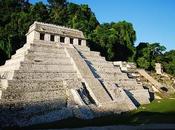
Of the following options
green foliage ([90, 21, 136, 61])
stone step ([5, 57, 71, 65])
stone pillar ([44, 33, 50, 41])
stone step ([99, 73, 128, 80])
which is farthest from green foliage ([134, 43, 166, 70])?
stone step ([5, 57, 71, 65])

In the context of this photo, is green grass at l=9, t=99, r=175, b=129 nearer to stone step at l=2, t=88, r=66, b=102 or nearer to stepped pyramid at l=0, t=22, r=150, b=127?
stepped pyramid at l=0, t=22, r=150, b=127

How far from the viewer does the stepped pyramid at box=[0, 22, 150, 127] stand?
A: 2034 cm

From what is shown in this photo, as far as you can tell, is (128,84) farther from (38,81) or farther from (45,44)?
(38,81)

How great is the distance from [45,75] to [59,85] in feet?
5.20

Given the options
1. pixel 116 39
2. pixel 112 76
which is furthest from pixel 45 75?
pixel 116 39

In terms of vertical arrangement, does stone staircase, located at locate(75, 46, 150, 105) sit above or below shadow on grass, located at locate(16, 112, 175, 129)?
above

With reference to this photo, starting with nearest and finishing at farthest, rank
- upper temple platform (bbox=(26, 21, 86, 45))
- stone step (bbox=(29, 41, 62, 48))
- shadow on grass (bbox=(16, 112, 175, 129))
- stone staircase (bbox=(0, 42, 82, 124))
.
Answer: shadow on grass (bbox=(16, 112, 175, 129)) < stone staircase (bbox=(0, 42, 82, 124)) < stone step (bbox=(29, 41, 62, 48)) < upper temple platform (bbox=(26, 21, 86, 45))

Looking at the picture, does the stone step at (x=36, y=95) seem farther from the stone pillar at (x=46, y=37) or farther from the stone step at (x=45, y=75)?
the stone pillar at (x=46, y=37)

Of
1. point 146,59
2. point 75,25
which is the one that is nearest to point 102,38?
point 75,25

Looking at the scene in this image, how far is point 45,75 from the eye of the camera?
957 inches

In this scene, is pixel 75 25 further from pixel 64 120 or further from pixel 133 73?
pixel 64 120

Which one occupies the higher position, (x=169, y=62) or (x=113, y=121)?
(x=169, y=62)

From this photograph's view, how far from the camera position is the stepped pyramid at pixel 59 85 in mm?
20344

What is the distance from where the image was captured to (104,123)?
1958cm
